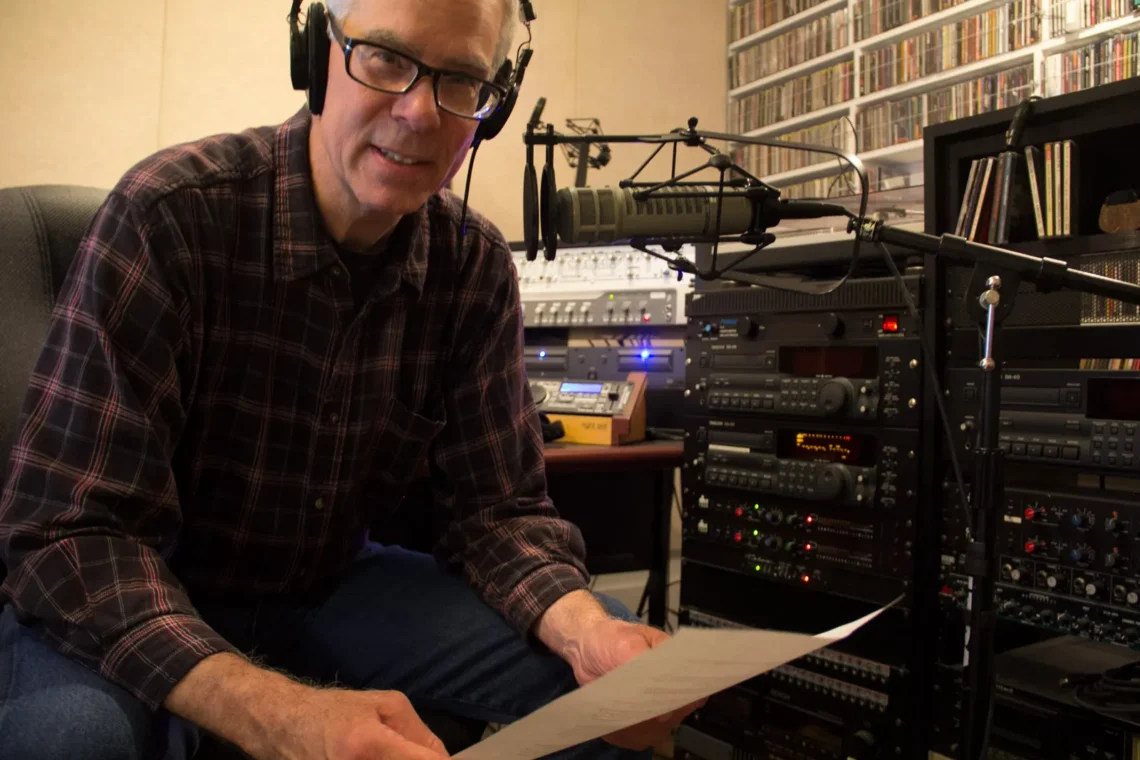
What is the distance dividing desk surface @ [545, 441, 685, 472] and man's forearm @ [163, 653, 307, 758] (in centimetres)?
78

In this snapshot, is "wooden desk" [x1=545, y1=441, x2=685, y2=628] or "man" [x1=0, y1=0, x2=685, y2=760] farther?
"wooden desk" [x1=545, y1=441, x2=685, y2=628]

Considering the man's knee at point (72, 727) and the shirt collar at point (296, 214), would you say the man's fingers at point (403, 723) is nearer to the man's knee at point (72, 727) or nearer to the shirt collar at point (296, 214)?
the man's knee at point (72, 727)

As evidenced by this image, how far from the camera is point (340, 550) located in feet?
3.56

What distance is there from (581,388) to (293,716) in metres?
1.16

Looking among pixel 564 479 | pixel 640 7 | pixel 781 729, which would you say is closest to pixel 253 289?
pixel 564 479

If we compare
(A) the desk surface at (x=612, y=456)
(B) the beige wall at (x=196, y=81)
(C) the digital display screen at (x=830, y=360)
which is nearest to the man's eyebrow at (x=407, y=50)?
(A) the desk surface at (x=612, y=456)

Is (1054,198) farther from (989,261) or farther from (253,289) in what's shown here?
(253,289)

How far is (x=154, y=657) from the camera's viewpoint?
732mm

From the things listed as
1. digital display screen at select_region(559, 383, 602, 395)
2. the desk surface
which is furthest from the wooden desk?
digital display screen at select_region(559, 383, 602, 395)

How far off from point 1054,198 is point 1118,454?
0.37 m

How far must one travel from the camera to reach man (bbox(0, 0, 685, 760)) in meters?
0.74

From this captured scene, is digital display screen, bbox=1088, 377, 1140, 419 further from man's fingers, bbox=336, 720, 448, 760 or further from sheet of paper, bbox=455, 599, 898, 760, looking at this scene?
man's fingers, bbox=336, 720, 448, 760

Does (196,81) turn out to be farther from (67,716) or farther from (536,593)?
(67,716)

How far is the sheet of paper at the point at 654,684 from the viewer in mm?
520
